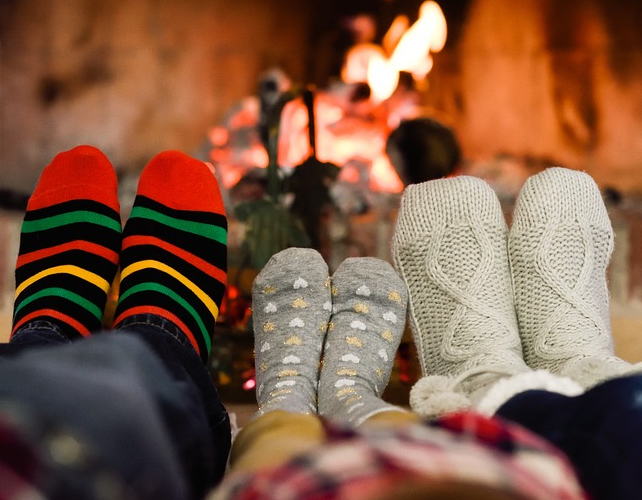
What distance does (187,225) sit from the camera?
96 cm

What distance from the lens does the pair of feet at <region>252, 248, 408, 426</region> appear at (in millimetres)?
825

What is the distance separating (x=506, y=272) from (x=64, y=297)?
1.85 feet

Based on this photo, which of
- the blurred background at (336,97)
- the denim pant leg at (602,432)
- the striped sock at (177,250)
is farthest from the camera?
the blurred background at (336,97)

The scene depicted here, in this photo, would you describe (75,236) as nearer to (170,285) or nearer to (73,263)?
(73,263)

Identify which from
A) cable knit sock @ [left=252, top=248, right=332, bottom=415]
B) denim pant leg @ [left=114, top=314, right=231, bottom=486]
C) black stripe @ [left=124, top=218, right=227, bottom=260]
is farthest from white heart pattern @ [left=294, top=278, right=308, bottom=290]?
denim pant leg @ [left=114, top=314, right=231, bottom=486]

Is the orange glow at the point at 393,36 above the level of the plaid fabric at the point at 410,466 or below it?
above

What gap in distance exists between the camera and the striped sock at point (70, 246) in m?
0.85

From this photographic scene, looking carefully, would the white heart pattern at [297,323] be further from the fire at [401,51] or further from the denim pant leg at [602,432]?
the fire at [401,51]

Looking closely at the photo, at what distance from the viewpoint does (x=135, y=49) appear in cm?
160

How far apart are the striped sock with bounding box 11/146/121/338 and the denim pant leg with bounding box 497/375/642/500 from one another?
57 cm

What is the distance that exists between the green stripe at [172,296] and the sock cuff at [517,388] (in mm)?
356

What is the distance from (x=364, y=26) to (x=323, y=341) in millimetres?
886

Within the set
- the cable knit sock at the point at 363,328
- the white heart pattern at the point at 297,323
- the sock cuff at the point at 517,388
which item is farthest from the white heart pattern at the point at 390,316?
the sock cuff at the point at 517,388

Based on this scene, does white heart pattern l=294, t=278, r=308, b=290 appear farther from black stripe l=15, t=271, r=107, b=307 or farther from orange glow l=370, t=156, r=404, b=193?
orange glow l=370, t=156, r=404, b=193
